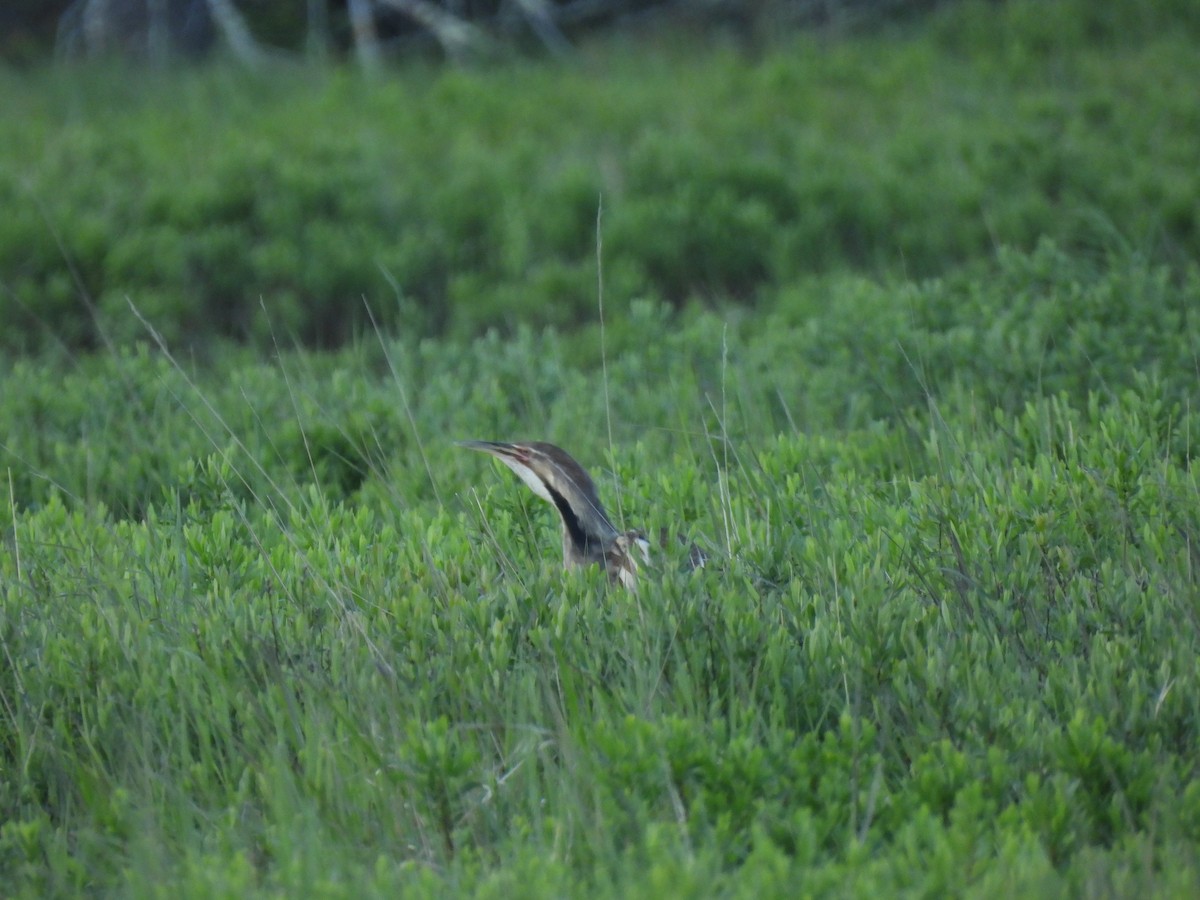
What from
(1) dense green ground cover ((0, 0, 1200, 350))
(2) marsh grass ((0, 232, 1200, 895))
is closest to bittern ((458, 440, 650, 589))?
(2) marsh grass ((0, 232, 1200, 895))

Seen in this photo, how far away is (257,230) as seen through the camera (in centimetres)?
955

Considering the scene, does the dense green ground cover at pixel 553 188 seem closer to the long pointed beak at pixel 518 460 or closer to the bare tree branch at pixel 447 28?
the bare tree branch at pixel 447 28

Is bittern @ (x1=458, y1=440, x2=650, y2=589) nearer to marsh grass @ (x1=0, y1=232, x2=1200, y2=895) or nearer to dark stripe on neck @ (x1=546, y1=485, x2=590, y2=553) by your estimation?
dark stripe on neck @ (x1=546, y1=485, x2=590, y2=553)

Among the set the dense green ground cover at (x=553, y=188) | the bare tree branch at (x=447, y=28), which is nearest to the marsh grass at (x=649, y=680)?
the dense green ground cover at (x=553, y=188)

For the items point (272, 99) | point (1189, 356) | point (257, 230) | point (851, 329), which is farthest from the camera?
point (272, 99)

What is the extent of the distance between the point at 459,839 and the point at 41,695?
132 cm

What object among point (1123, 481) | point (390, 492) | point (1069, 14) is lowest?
point (390, 492)

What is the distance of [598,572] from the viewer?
13.4 ft

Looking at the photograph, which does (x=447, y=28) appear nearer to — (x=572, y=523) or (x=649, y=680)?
(x=572, y=523)

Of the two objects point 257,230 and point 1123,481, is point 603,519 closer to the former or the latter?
point 1123,481

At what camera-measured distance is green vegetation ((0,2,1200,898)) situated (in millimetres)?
3123

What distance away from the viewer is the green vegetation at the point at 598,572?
312 cm

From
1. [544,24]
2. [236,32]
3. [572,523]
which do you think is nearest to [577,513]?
[572,523]

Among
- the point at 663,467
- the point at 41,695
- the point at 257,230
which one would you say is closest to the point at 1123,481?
the point at 663,467
